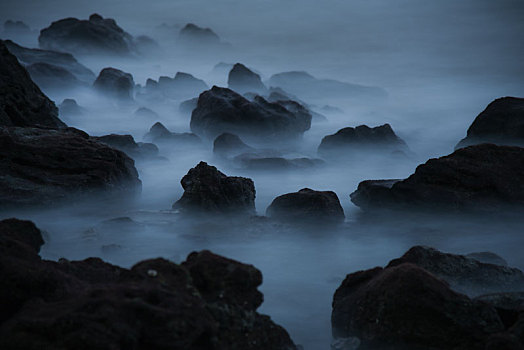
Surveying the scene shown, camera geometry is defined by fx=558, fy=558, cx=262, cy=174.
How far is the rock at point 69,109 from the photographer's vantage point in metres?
12.1

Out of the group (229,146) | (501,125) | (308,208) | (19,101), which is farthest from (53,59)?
(308,208)

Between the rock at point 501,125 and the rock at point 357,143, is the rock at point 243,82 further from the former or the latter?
the rock at point 501,125

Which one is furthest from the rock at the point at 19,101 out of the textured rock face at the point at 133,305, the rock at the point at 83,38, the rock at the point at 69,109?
the rock at the point at 83,38

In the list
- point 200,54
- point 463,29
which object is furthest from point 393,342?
point 463,29

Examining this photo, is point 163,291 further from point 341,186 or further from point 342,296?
point 341,186

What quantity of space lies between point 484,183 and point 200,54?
71.2 feet

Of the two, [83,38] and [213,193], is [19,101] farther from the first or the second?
[83,38]

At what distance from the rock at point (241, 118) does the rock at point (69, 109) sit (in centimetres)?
307

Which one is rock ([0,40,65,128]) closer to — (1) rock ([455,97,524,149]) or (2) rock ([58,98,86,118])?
(2) rock ([58,98,86,118])

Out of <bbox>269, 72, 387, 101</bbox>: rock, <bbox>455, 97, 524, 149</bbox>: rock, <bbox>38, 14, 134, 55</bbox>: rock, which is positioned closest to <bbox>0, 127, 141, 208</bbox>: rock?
<bbox>455, 97, 524, 149</bbox>: rock

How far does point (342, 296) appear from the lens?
11.8 feet

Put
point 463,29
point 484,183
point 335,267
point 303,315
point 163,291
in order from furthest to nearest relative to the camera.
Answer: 1. point 463,29
2. point 484,183
3. point 335,267
4. point 303,315
5. point 163,291

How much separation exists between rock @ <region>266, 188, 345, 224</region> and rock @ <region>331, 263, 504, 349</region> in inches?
97.0

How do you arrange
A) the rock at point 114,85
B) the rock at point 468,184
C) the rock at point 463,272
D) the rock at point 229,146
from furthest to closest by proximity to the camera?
the rock at point 114,85 < the rock at point 229,146 < the rock at point 468,184 < the rock at point 463,272
